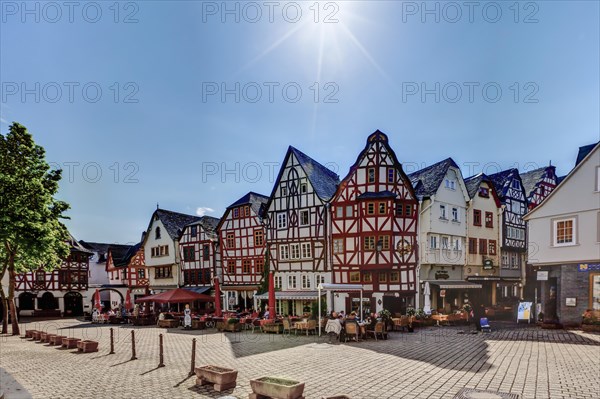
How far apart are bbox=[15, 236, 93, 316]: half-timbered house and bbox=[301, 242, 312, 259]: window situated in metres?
28.2

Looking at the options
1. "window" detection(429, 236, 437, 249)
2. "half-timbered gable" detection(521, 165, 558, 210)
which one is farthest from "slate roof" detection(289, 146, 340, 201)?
"half-timbered gable" detection(521, 165, 558, 210)

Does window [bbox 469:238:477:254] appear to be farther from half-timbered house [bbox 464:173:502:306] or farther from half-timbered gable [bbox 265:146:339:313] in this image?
half-timbered gable [bbox 265:146:339:313]

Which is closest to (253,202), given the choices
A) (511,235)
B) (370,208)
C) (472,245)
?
(370,208)

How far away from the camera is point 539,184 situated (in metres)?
39.9

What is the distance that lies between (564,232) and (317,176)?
1806 cm

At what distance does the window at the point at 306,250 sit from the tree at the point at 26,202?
17.3 meters

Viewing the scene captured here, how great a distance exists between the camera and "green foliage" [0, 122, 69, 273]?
73.7 ft

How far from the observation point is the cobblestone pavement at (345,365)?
1033 cm

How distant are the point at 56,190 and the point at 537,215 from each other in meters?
29.8

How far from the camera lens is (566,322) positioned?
21797 mm

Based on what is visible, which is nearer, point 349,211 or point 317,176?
point 349,211

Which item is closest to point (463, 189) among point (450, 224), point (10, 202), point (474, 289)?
point (450, 224)

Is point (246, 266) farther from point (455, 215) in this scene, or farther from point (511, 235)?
point (511, 235)

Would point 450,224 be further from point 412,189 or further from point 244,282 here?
point 244,282
